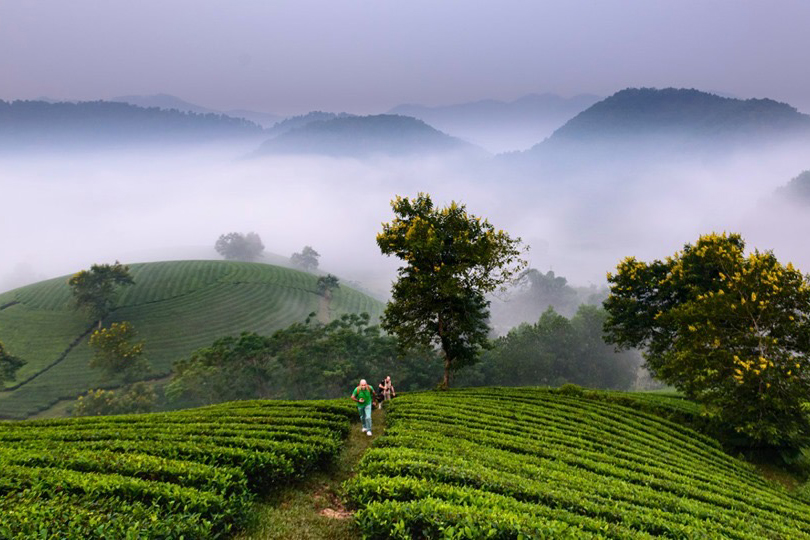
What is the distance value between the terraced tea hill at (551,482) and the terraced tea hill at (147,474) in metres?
2.72

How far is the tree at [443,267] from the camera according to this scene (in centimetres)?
2459

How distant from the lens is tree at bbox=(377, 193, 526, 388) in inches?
968

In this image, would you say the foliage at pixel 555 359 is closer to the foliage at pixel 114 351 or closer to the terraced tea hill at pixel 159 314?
the terraced tea hill at pixel 159 314

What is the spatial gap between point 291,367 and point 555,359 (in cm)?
5138

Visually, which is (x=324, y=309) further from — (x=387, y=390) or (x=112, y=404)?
(x=387, y=390)

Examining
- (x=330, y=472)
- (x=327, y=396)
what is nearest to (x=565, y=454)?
(x=330, y=472)

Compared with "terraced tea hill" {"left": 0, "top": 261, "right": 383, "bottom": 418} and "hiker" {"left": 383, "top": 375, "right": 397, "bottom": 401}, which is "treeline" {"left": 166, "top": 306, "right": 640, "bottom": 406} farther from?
"hiker" {"left": 383, "top": 375, "right": 397, "bottom": 401}

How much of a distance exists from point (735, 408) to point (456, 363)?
16896 mm

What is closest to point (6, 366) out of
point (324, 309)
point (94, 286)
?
point (94, 286)

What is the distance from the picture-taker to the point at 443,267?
80.7 ft

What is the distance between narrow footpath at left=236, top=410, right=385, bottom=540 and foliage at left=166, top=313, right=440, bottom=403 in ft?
142

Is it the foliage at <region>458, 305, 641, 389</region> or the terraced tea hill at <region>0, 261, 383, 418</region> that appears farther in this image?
the terraced tea hill at <region>0, 261, 383, 418</region>

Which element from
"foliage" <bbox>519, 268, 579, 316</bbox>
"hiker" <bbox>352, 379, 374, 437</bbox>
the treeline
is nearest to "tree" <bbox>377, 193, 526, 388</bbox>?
"hiker" <bbox>352, 379, 374, 437</bbox>

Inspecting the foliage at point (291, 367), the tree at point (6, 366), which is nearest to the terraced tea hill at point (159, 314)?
the tree at point (6, 366)
